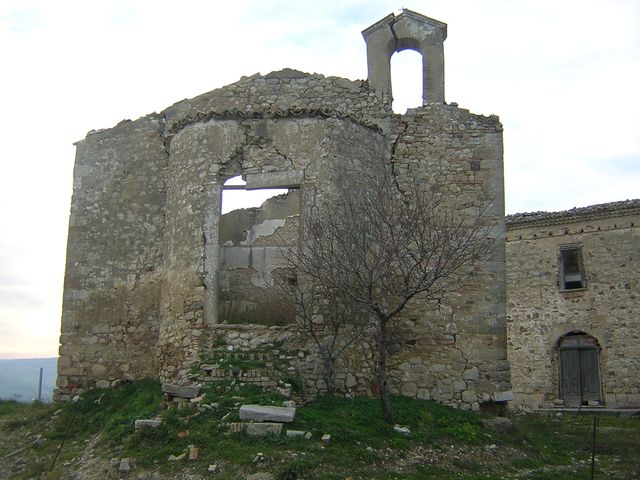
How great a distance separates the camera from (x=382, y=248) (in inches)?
400

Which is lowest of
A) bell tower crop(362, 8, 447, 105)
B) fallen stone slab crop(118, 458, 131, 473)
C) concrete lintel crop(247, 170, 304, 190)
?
fallen stone slab crop(118, 458, 131, 473)

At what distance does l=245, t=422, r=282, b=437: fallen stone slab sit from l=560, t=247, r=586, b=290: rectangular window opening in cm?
1354

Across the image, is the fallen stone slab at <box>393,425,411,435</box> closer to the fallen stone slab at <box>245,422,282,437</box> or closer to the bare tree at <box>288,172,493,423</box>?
the bare tree at <box>288,172,493,423</box>

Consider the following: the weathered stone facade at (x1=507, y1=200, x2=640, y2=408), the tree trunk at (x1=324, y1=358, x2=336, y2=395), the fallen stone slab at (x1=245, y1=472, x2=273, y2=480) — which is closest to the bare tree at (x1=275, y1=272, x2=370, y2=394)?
the tree trunk at (x1=324, y1=358, x2=336, y2=395)

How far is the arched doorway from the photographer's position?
63.3 ft

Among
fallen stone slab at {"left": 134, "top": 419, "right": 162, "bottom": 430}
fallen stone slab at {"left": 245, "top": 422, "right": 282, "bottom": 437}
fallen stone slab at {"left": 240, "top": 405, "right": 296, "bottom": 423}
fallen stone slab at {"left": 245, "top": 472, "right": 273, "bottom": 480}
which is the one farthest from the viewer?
fallen stone slab at {"left": 134, "top": 419, "right": 162, "bottom": 430}

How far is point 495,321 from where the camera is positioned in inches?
466

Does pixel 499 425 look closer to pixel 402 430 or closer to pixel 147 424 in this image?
pixel 402 430

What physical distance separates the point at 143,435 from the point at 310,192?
14.2 ft

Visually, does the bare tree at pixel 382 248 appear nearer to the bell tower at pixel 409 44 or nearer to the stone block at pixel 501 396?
the stone block at pixel 501 396

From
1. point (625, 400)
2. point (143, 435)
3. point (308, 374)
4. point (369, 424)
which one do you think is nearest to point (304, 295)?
point (308, 374)

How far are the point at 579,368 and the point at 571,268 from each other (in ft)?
9.11

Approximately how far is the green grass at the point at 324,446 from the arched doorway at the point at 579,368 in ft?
23.9

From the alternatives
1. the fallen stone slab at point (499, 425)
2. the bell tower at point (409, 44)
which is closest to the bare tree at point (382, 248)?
the fallen stone slab at point (499, 425)
